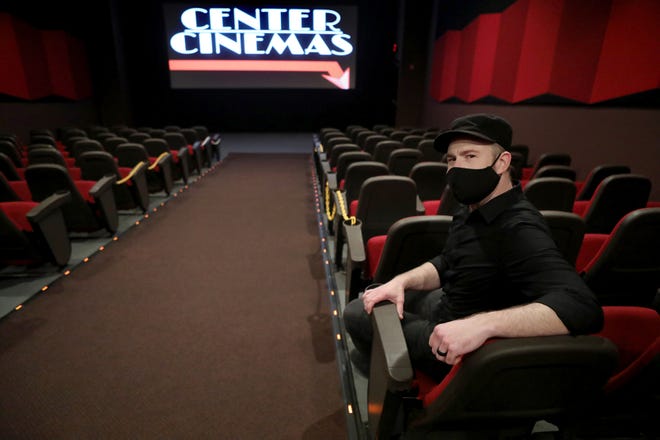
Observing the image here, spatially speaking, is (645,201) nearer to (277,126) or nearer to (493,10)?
(493,10)

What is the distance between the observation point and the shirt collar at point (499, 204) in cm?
112

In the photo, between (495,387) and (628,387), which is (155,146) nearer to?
(495,387)

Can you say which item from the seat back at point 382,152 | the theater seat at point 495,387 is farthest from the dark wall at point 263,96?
the theater seat at point 495,387

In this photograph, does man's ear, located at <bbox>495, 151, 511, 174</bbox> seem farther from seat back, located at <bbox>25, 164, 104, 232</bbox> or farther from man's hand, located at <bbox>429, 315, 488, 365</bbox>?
seat back, located at <bbox>25, 164, 104, 232</bbox>

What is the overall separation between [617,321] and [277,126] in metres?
12.6

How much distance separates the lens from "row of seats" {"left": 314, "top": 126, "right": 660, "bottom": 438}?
2.52 ft

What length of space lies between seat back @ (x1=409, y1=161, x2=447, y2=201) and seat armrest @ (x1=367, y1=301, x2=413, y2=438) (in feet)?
6.45

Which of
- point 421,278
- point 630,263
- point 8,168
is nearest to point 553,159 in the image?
point 630,263

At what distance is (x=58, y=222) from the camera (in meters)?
2.78

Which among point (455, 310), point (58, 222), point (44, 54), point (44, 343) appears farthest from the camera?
point (44, 54)

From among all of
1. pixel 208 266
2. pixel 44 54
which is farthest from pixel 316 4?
pixel 208 266

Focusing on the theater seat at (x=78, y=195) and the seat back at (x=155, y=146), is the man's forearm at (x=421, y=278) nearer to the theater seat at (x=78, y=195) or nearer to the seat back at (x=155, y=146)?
the theater seat at (x=78, y=195)

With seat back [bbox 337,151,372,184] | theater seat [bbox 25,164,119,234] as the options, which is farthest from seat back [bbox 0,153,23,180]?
seat back [bbox 337,151,372,184]

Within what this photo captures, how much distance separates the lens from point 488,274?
1107 millimetres
